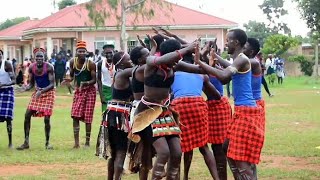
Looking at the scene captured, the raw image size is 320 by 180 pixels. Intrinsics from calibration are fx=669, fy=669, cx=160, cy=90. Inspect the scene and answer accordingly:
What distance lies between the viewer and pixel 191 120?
8.03 meters

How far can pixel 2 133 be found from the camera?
50.3 feet

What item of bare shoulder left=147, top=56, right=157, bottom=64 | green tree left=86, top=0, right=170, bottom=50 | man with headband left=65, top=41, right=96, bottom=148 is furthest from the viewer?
green tree left=86, top=0, right=170, bottom=50

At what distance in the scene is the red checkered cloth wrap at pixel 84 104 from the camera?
12.2m

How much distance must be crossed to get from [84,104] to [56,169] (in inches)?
95.8

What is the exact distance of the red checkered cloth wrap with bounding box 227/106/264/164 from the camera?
7.22m

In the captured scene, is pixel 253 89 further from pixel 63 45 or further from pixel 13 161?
pixel 63 45

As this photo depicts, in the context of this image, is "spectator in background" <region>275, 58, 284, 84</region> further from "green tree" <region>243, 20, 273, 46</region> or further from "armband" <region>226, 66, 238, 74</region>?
"green tree" <region>243, 20, 273, 46</region>

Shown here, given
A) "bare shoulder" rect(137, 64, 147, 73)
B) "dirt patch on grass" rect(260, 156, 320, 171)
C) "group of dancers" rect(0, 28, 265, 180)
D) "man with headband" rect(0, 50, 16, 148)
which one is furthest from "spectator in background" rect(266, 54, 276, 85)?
"bare shoulder" rect(137, 64, 147, 73)

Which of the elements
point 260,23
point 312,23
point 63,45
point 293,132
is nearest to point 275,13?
point 260,23

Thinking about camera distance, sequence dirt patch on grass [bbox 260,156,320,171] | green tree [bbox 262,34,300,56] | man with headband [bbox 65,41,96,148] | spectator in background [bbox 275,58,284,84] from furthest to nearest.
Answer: green tree [bbox 262,34,300,56] → spectator in background [bbox 275,58,284,84] → man with headband [bbox 65,41,96,148] → dirt patch on grass [bbox 260,156,320,171]

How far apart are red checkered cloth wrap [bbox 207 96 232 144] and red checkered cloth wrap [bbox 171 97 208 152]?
34 centimetres

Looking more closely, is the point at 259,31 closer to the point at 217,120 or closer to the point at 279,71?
the point at 279,71

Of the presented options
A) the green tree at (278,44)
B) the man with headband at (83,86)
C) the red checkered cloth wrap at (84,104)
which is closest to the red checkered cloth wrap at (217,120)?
the man with headband at (83,86)

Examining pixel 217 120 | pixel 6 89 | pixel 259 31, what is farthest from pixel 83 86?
pixel 259 31
